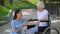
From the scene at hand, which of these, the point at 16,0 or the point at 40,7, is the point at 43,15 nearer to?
the point at 40,7

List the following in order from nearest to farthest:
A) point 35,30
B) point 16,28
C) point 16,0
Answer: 1. point 16,28
2. point 35,30
3. point 16,0

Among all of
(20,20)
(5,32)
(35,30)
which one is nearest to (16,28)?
(20,20)

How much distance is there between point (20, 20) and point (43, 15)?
86cm

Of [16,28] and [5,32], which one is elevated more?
[16,28]

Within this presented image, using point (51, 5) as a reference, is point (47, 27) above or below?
above

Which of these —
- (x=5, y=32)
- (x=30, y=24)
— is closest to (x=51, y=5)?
(x=5, y=32)

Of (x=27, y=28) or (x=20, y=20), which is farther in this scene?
(x=27, y=28)

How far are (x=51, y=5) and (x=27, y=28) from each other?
1217 cm

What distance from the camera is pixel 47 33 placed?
6.12 m

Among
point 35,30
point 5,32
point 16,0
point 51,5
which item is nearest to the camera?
point 35,30

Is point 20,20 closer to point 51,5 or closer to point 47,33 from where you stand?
point 47,33

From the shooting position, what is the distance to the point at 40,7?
19.9ft

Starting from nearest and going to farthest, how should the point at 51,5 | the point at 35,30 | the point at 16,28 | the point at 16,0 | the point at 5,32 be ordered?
the point at 16,28 → the point at 35,30 → the point at 5,32 → the point at 51,5 → the point at 16,0

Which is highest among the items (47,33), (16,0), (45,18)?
(45,18)
